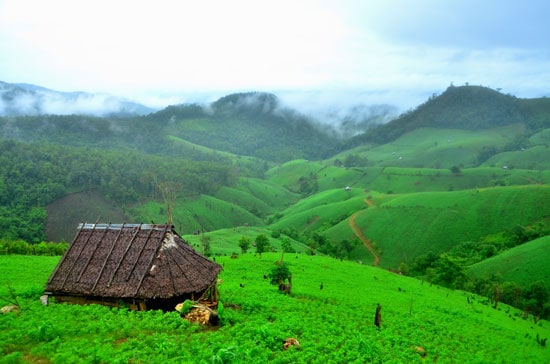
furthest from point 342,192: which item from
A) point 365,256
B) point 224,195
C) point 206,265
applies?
point 206,265

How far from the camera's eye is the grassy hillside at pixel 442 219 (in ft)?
342

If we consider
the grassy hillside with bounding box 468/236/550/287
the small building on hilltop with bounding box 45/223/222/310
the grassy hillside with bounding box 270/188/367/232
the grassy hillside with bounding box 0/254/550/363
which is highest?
the small building on hilltop with bounding box 45/223/222/310

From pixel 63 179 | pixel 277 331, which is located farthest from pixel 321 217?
pixel 277 331

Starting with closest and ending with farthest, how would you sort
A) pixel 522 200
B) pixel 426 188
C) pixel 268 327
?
pixel 268 327 → pixel 522 200 → pixel 426 188

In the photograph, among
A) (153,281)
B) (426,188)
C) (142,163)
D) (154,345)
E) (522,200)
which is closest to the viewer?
(154,345)

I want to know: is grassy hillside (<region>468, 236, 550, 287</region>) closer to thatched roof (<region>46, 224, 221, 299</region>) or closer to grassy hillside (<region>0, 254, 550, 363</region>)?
grassy hillside (<region>0, 254, 550, 363</region>)

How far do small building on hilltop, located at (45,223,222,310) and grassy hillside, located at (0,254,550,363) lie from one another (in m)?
1.30

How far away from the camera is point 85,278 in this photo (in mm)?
25656

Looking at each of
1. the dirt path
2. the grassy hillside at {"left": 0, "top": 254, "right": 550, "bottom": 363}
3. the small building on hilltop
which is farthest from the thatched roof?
the dirt path

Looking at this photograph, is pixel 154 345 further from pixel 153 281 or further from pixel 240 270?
pixel 240 270

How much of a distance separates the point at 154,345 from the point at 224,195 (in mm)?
176424

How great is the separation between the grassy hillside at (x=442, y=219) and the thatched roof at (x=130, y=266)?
82149 millimetres

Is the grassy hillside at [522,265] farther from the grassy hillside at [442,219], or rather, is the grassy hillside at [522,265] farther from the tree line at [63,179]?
the tree line at [63,179]

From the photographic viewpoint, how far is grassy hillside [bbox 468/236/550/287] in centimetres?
6738
